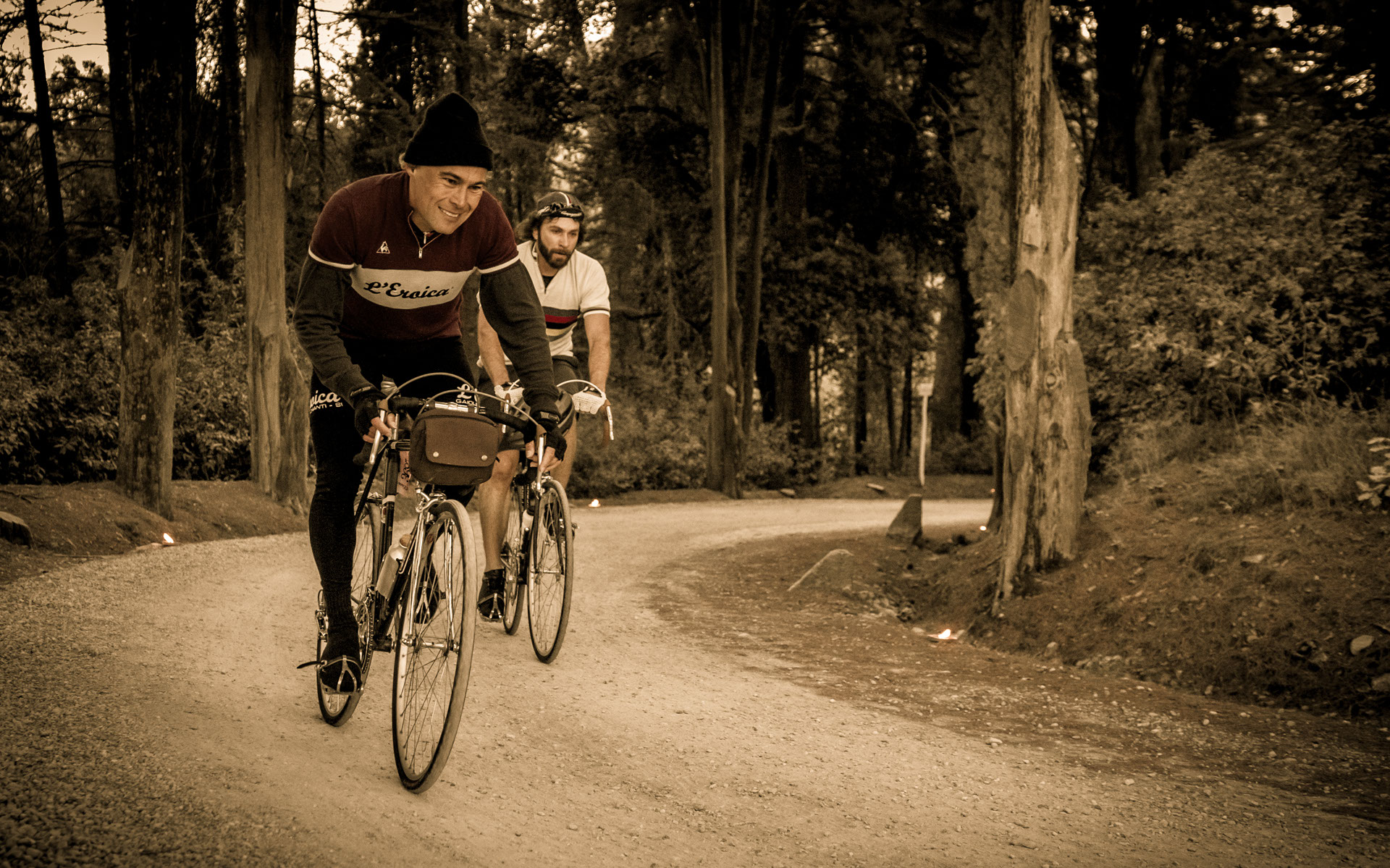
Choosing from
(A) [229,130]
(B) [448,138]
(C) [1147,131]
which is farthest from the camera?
(C) [1147,131]

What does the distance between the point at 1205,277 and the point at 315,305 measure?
359 inches

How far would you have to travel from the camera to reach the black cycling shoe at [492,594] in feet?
19.2

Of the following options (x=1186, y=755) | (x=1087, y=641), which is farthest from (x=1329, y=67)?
(x=1186, y=755)

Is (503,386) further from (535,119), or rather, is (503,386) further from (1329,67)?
(535,119)

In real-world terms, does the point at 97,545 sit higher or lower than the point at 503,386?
lower

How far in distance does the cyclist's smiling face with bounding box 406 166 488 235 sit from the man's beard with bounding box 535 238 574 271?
2.14m

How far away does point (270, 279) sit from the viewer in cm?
1264

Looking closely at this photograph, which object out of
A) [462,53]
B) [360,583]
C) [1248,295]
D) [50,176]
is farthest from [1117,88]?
[50,176]

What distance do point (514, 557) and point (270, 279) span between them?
8.37 m

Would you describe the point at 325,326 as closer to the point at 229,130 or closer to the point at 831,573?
the point at 831,573

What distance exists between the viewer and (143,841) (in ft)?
9.52

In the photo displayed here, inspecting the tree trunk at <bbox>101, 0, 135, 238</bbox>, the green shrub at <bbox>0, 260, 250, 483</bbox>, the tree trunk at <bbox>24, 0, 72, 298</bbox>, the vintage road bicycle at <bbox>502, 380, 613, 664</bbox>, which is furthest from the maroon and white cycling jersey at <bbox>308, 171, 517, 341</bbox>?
the tree trunk at <bbox>24, 0, 72, 298</bbox>

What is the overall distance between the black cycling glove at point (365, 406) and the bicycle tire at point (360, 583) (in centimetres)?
83

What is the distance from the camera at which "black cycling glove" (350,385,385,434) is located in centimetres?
343
